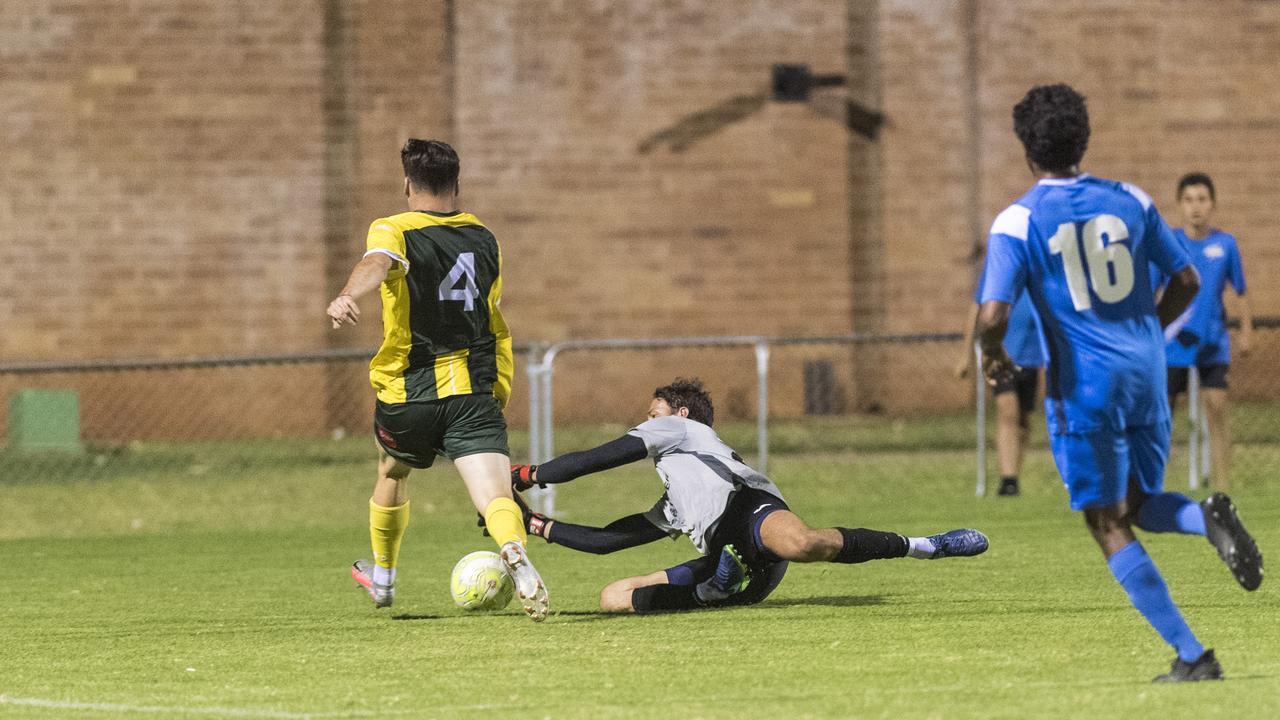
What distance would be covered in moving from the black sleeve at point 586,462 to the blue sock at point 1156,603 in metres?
2.44

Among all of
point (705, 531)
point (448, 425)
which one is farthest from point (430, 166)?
point (705, 531)

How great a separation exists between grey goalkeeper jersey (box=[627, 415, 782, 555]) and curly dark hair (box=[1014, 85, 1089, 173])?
238 centimetres

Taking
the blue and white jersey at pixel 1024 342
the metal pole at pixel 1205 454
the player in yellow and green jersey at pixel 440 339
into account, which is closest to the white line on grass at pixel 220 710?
the player in yellow and green jersey at pixel 440 339

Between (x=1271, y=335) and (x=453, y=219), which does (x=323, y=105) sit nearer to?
(x=1271, y=335)

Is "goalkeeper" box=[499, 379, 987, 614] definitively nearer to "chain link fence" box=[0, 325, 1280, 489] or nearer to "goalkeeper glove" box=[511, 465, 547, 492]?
"goalkeeper glove" box=[511, 465, 547, 492]

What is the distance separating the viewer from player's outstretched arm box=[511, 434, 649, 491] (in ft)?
25.0

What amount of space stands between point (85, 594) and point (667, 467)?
3.44m

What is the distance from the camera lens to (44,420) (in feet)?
59.5

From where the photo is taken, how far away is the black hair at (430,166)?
300 inches

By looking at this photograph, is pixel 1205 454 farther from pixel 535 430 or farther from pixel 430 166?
pixel 430 166

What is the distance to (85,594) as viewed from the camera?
9594 mm

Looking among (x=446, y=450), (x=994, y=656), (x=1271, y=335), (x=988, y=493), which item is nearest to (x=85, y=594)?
(x=446, y=450)

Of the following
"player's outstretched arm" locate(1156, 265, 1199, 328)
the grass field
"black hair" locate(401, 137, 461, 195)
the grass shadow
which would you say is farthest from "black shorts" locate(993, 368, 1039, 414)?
"player's outstretched arm" locate(1156, 265, 1199, 328)

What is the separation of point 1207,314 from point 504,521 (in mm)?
7148
